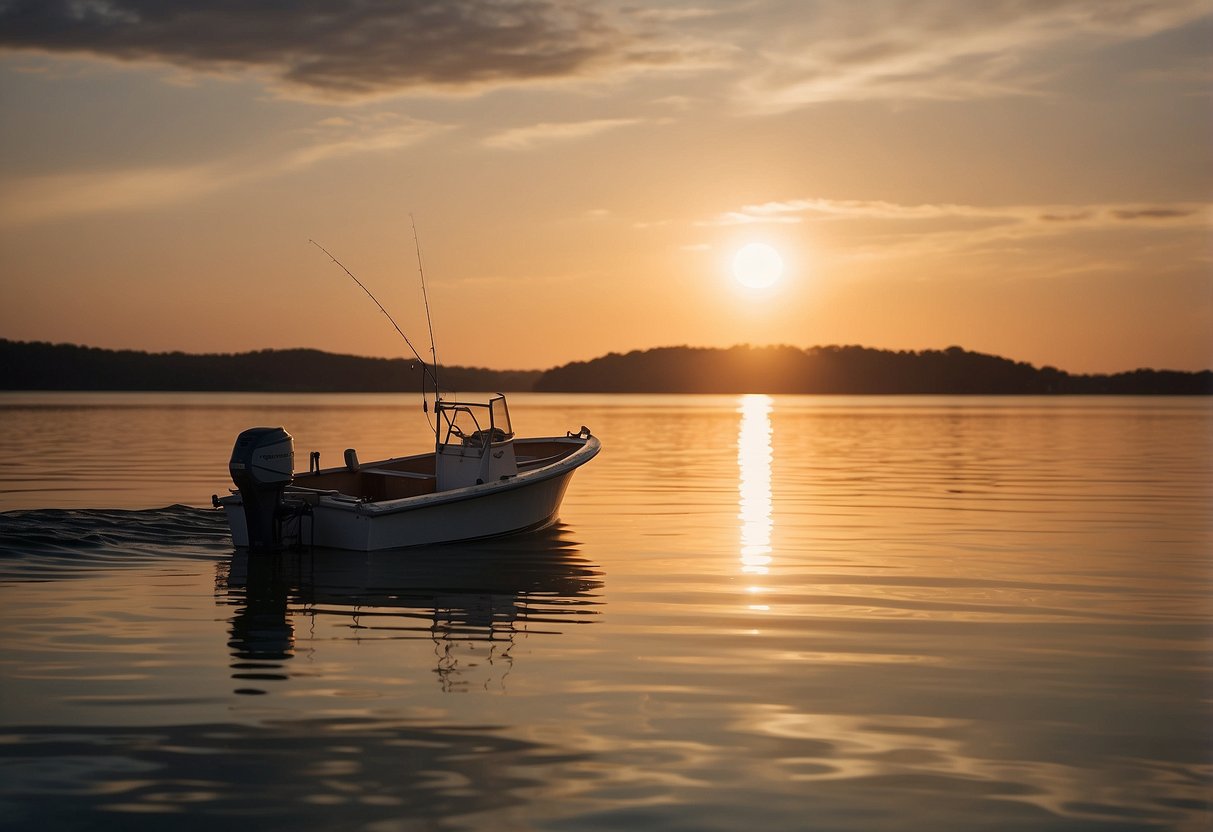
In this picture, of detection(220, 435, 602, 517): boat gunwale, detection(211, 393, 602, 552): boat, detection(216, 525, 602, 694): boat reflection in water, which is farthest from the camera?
detection(220, 435, 602, 517): boat gunwale

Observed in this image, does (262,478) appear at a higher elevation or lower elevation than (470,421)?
lower

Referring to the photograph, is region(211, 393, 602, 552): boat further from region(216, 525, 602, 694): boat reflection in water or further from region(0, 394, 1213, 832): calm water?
region(0, 394, 1213, 832): calm water

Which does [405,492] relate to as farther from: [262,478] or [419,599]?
[419,599]

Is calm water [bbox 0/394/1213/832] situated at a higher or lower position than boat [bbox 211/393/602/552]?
lower

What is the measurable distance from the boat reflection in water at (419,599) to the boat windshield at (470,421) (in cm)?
176

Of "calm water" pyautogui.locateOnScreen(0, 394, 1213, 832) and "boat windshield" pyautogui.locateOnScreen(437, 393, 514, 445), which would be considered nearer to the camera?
"calm water" pyautogui.locateOnScreen(0, 394, 1213, 832)

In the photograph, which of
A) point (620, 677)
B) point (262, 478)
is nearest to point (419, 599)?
point (262, 478)

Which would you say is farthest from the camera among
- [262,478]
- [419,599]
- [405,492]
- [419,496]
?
[405,492]

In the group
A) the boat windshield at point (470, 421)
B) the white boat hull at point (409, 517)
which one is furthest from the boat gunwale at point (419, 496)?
the boat windshield at point (470, 421)

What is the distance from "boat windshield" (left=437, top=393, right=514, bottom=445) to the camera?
18.7 metres

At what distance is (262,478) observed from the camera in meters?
15.5

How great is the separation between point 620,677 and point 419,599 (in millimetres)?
4374

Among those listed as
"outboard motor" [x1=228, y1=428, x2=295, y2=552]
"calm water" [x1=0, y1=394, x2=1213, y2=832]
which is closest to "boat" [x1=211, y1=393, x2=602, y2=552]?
"outboard motor" [x1=228, y1=428, x2=295, y2=552]

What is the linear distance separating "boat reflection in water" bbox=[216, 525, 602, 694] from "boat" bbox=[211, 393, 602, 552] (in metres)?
0.28
